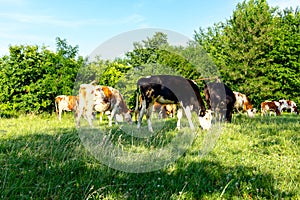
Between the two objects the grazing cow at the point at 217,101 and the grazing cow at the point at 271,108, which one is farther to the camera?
the grazing cow at the point at 271,108

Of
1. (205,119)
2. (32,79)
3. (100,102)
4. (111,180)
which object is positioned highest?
(32,79)

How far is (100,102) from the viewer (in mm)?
10320

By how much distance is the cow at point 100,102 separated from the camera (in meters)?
9.23

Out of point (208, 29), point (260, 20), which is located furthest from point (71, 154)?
point (208, 29)

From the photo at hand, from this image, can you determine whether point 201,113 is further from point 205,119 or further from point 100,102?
point 100,102

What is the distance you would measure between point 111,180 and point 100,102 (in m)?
6.82

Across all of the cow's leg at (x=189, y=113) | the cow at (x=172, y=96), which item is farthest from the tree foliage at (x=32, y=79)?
the cow's leg at (x=189, y=113)

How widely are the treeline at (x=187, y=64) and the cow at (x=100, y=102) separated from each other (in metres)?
0.43

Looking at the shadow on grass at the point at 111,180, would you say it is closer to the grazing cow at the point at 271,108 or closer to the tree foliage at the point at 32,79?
the tree foliage at the point at 32,79

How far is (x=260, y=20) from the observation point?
32.5 m

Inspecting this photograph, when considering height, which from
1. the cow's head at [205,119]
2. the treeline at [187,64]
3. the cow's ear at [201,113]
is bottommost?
the cow's head at [205,119]

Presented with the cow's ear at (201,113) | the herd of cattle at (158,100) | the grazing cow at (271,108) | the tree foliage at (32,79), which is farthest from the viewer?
the grazing cow at (271,108)

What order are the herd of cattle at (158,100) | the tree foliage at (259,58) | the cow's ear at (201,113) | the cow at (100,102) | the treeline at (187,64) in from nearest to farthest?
1. the treeline at (187,64)
2. the herd of cattle at (158,100)
3. the cow's ear at (201,113)
4. the cow at (100,102)
5. the tree foliage at (259,58)

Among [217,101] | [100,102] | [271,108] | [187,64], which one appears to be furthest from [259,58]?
[187,64]
